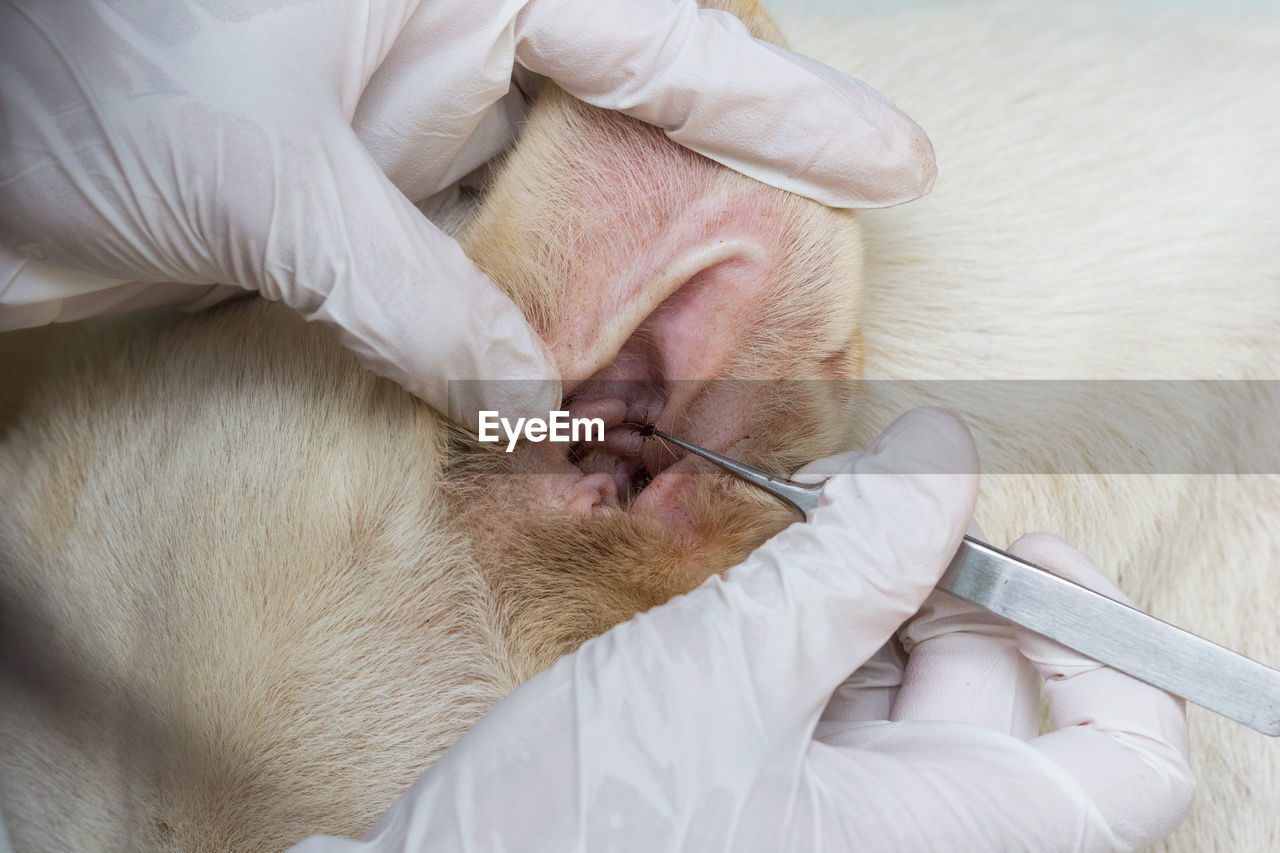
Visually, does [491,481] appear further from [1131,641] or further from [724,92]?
[1131,641]

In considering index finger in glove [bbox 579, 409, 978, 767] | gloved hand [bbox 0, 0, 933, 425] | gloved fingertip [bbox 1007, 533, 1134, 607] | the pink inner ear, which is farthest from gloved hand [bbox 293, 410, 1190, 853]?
gloved hand [bbox 0, 0, 933, 425]

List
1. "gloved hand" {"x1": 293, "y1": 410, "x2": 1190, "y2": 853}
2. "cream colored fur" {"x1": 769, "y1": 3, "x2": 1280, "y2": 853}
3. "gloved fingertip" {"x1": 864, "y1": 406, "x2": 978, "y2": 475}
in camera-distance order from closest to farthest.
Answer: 1. "gloved hand" {"x1": 293, "y1": 410, "x2": 1190, "y2": 853}
2. "gloved fingertip" {"x1": 864, "y1": 406, "x2": 978, "y2": 475}
3. "cream colored fur" {"x1": 769, "y1": 3, "x2": 1280, "y2": 853}

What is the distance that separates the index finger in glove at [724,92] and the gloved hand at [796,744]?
0.40 meters

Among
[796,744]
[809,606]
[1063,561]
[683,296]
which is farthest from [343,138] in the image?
[1063,561]

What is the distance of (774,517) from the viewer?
1.36 m

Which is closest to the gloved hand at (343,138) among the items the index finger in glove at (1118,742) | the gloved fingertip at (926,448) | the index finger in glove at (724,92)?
the index finger in glove at (724,92)

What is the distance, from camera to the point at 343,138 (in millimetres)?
1222

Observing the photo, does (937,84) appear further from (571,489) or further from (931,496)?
(571,489)

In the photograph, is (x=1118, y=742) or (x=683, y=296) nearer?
(x=1118, y=742)

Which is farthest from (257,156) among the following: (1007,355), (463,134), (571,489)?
(1007,355)

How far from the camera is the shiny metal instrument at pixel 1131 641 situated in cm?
118

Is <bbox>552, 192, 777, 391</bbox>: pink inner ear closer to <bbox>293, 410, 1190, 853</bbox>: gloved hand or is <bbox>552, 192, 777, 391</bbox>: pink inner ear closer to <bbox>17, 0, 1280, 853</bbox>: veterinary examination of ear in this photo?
<bbox>17, 0, 1280, 853</bbox>: veterinary examination of ear

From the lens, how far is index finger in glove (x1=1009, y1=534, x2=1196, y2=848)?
1.18 m

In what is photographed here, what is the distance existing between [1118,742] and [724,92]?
0.96 metres
